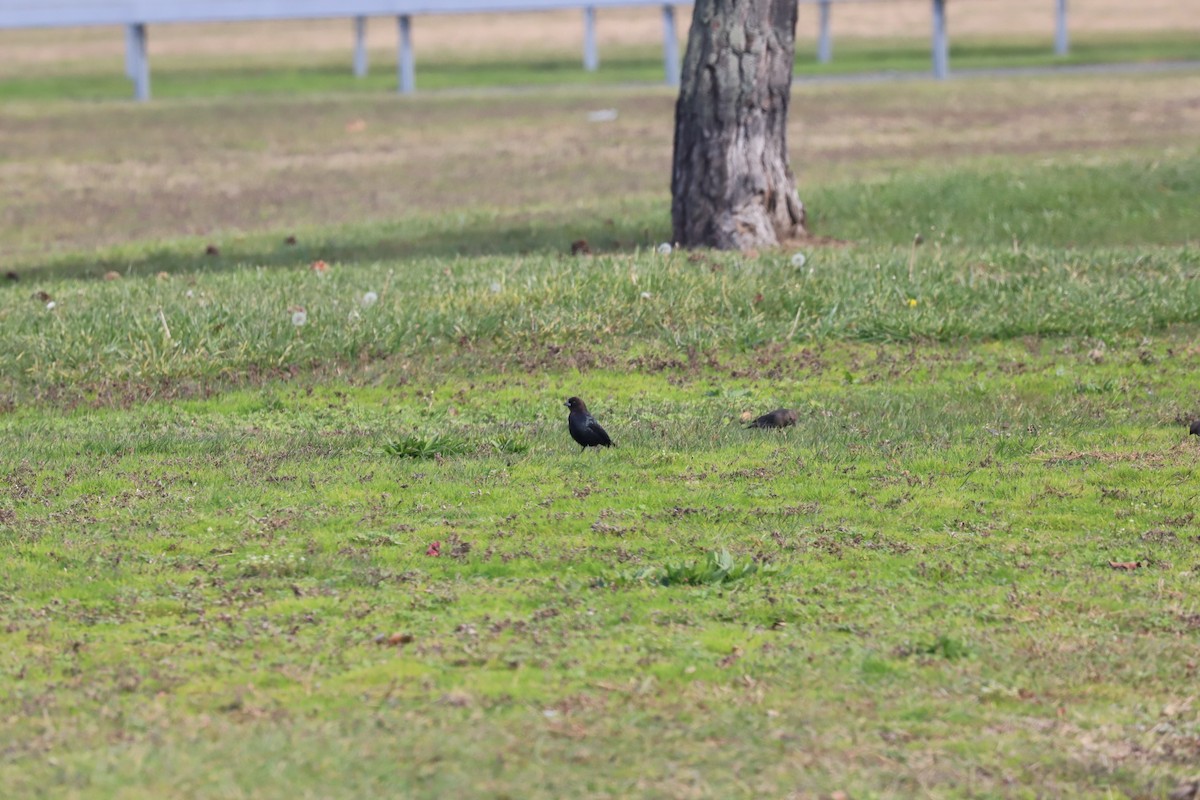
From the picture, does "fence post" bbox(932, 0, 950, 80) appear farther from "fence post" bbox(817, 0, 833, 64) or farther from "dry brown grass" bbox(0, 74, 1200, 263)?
"fence post" bbox(817, 0, 833, 64)

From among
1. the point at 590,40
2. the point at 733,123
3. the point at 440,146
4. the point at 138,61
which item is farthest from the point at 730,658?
the point at 590,40

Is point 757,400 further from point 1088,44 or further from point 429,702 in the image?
point 1088,44

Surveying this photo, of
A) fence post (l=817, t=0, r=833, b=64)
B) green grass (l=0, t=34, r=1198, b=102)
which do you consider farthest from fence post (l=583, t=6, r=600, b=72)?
fence post (l=817, t=0, r=833, b=64)

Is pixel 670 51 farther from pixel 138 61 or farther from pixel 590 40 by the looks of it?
pixel 138 61

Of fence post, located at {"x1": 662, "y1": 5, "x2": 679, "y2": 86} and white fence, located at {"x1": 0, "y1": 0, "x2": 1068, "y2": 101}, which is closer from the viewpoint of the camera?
fence post, located at {"x1": 662, "y1": 5, "x2": 679, "y2": 86}

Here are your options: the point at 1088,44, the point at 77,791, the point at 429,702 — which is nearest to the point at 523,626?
the point at 429,702

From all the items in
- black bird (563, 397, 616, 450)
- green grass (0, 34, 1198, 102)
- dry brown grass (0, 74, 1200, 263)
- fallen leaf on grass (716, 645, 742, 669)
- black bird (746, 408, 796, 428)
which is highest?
green grass (0, 34, 1198, 102)

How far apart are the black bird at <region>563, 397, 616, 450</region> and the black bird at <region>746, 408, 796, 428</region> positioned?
3.21 ft

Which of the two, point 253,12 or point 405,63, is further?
Result: point 253,12

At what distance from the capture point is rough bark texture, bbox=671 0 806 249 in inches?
549

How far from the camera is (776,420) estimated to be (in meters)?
8.76

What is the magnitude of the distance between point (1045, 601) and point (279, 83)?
120 feet

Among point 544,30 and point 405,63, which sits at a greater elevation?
point 544,30

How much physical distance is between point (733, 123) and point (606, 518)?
7602mm
